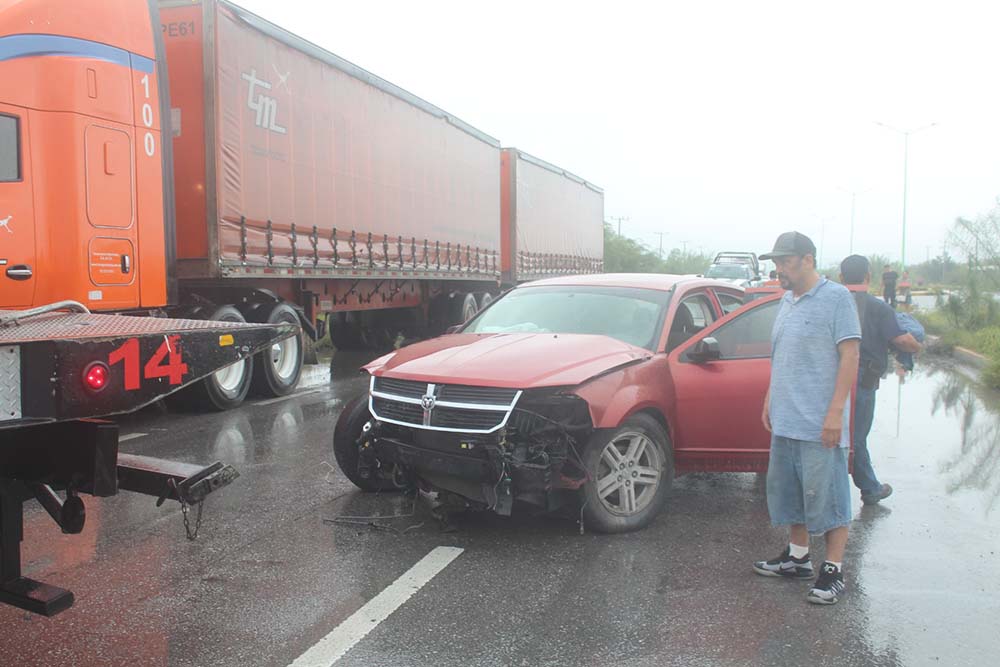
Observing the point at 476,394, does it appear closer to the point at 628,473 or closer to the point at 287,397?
the point at 628,473

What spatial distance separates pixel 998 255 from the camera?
18.2 meters

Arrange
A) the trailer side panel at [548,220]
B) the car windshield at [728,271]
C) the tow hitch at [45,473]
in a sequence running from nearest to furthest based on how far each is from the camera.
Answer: the tow hitch at [45,473]
the trailer side panel at [548,220]
the car windshield at [728,271]

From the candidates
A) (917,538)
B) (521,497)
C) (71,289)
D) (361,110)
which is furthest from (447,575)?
(361,110)

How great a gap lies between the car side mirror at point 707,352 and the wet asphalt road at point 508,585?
1.03 meters

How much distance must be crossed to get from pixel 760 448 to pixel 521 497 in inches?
70.5

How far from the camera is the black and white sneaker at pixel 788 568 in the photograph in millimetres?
4441

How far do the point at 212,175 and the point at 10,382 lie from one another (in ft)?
22.9

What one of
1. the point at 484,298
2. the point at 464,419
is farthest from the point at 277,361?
the point at 484,298

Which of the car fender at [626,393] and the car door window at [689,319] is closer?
the car fender at [626,393]

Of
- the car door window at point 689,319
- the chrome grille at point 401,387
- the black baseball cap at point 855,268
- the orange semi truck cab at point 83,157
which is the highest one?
the orange semi truck cab at point 83,157

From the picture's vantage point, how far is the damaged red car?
4.67m

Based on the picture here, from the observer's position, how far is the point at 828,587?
4141 mm

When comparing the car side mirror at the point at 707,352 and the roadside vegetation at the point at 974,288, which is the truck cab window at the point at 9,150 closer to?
the car side mirror at the point at 707,352

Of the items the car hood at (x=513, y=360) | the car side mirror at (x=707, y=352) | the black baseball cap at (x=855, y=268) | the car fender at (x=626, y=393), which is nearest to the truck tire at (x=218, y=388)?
the car hood at (x=513, y=360)
